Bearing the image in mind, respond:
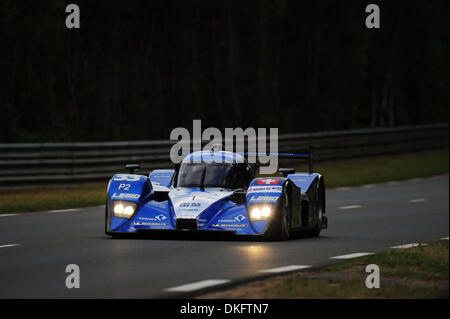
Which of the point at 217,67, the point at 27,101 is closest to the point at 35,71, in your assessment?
the point at 27,101

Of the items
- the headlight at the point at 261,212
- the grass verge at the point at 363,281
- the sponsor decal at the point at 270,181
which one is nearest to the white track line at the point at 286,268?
the grass verge at the point at 363,281

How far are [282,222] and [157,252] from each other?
2.59 metres

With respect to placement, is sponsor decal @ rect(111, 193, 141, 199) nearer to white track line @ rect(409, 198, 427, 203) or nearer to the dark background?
white track line @ rect(409, 198, 427, 203)

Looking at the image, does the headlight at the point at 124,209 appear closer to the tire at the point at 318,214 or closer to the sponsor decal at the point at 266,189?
the sponsor decal at the point at 266,189

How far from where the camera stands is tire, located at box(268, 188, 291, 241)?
647 inches

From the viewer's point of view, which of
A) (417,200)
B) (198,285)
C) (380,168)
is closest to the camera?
(198,285)

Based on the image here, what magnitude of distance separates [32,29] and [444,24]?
3660cm

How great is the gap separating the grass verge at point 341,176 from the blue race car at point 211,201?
666 cm

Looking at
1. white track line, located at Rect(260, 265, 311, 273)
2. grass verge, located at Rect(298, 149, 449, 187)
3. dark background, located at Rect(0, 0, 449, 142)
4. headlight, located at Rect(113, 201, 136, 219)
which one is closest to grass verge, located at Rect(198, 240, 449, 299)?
white track line, located at Rect(260, 265, 311, 273)

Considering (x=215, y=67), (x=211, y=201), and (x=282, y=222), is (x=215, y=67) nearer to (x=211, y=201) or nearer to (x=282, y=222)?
(x=282, y=222)

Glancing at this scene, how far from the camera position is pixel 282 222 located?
16.6m

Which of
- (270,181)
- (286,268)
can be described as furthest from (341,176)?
(286,268)
